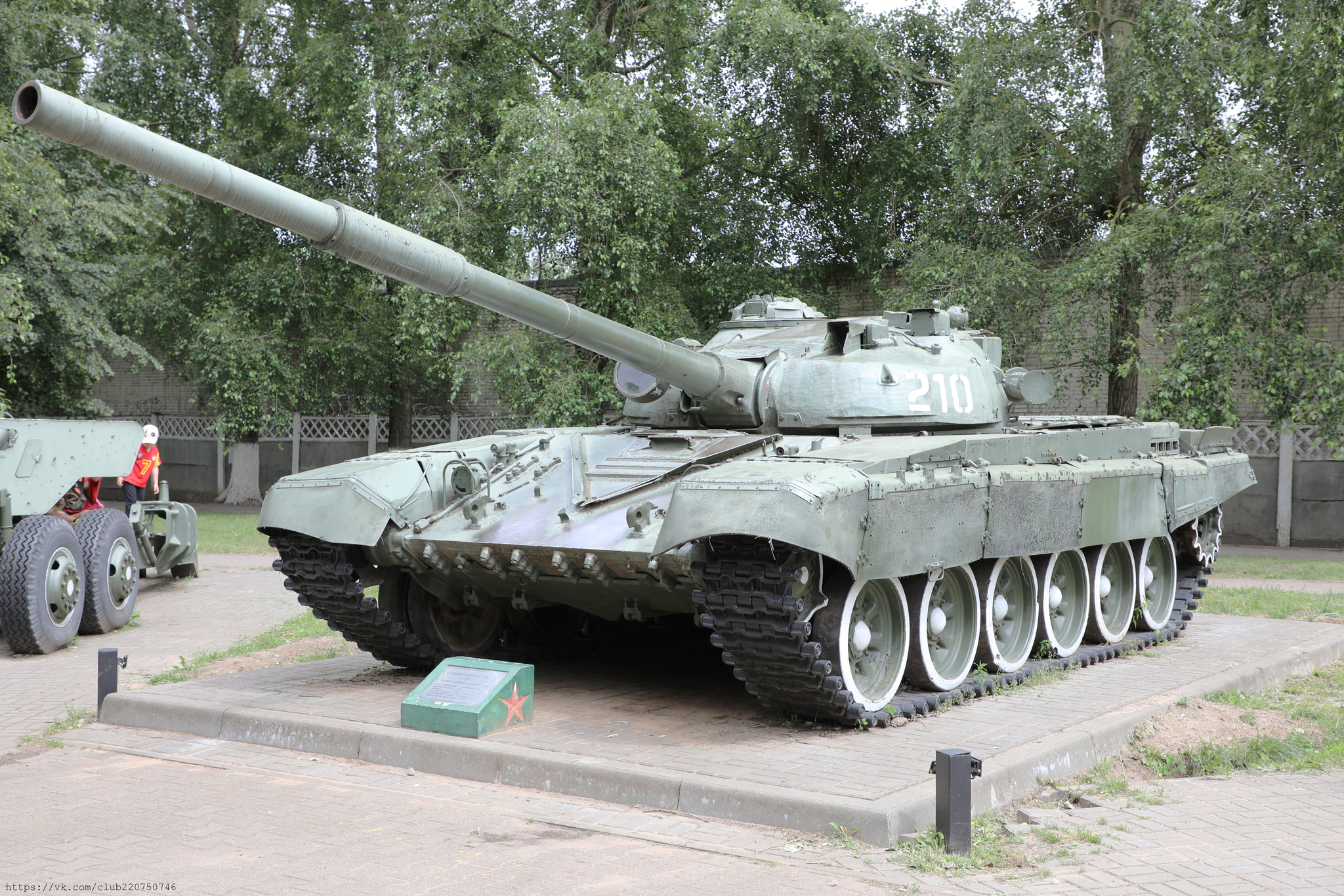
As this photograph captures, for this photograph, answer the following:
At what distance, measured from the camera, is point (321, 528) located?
25.2ft

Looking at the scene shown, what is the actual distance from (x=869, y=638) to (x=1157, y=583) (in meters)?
4.78

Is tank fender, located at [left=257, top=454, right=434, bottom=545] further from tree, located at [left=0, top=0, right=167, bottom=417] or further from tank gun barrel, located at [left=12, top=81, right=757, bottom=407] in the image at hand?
tree, located at [left=0, top=0, right=167, bottom=417]

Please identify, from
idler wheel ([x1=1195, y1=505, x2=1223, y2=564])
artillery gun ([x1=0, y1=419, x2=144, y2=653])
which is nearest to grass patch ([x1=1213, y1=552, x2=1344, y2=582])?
idler wheel ([x1=1195, y1=505, x2=1223, y2=564])

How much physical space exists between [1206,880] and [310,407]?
64.9ft

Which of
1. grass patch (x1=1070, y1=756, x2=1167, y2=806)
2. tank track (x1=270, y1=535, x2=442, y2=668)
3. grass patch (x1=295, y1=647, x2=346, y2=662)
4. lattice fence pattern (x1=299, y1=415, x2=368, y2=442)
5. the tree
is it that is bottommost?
grass patch (x1=295, y1=647, x2=346, y2=662)

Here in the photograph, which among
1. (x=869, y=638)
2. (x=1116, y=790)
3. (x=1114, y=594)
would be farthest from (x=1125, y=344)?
(x=1116, y=790)

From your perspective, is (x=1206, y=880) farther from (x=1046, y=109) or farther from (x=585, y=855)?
(x=1046, y=109)

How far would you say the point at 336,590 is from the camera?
310 inches

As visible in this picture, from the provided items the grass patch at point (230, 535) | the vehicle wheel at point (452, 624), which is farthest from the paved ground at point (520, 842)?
the grass patch at point (230, 535)

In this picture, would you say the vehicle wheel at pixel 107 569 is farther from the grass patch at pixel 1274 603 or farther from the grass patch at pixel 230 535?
the grass patch at pixel 1274 603

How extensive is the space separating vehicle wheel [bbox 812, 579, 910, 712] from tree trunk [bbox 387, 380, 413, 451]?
57.6 feet

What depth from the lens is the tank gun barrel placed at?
4879 mm

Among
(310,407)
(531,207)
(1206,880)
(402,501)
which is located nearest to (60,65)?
(310,407)

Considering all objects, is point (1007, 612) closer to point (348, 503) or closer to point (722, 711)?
point (722, 711)
